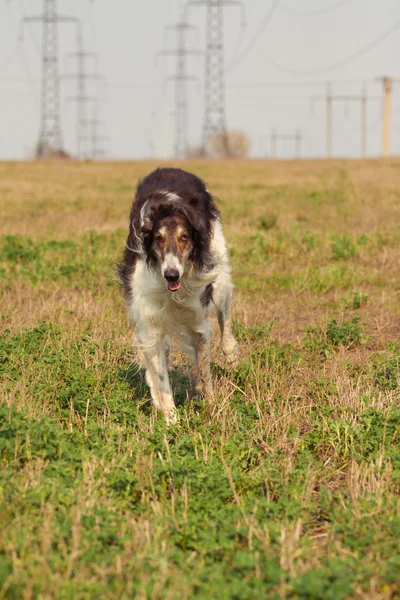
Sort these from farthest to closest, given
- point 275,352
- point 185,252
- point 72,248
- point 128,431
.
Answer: point 72,248 → point 275,352 → point 185,252 → point 128,431

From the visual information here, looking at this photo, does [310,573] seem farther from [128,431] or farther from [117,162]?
[117,162]

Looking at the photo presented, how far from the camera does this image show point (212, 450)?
14.8ft

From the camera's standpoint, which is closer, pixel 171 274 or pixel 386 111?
pixel 171 274

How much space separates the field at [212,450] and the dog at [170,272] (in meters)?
0.26

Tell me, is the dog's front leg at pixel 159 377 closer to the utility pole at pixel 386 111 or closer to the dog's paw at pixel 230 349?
the dog's paw at pixel 230 349

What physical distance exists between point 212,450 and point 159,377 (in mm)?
1236

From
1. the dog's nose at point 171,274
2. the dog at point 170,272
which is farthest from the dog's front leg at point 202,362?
the dog's nose at point 171,274

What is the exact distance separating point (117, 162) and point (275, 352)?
3701cm

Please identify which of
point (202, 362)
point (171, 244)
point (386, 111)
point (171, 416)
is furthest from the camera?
point (386, 111)

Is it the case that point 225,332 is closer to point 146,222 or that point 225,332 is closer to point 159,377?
point 159,377

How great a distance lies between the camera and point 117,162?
42.3 metres

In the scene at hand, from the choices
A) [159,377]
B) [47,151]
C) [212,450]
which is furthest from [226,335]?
[47,151]

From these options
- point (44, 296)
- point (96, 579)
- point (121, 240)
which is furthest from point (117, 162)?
point (96, 579)

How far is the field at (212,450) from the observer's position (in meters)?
3.23
